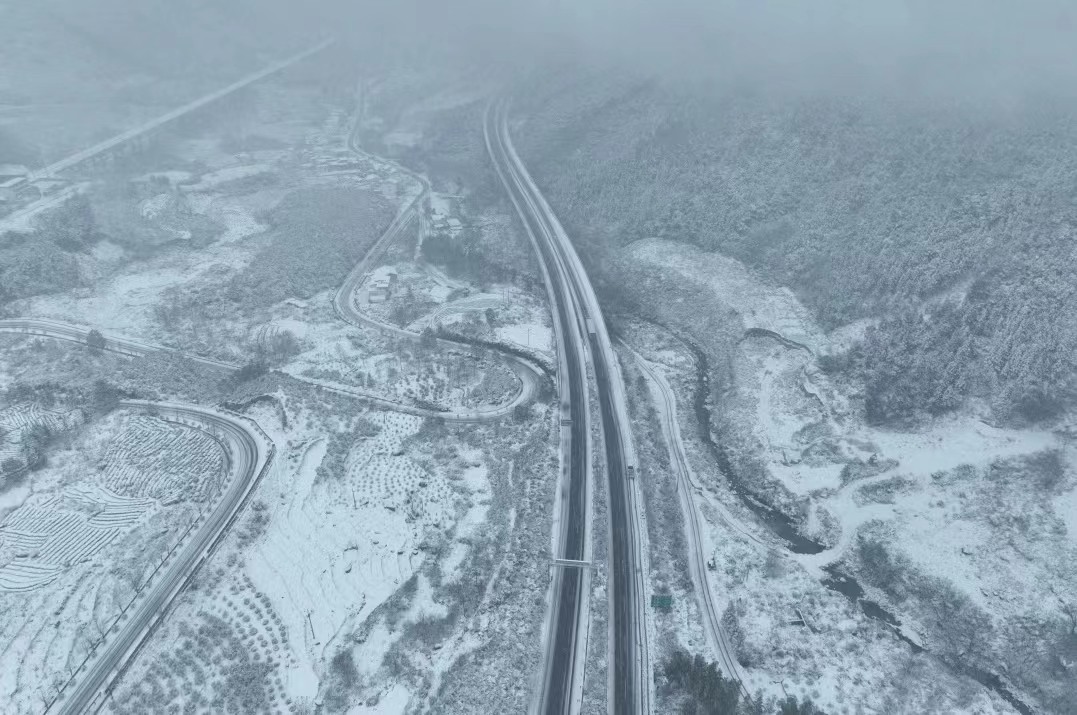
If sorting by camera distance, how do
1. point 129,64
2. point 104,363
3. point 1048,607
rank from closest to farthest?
point 1048,607
point 104,363
point 129,64

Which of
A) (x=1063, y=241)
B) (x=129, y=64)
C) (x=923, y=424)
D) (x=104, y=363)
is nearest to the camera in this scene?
(x=923, y=424)

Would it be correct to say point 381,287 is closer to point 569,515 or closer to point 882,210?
point 569,515

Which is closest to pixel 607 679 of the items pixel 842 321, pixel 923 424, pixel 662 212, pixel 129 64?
pixel 923 424

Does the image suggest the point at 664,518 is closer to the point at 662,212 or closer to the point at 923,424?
the point at 923,424

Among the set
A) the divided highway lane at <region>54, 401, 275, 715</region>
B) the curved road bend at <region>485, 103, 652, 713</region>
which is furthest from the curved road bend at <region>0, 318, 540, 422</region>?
the divided highway lane at <region>54, 401, 275, 715</region>

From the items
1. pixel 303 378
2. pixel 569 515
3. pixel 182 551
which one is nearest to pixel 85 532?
pixel 182 551

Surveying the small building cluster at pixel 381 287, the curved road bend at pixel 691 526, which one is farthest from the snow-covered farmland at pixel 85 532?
the curved road bend at pixel 691 526
